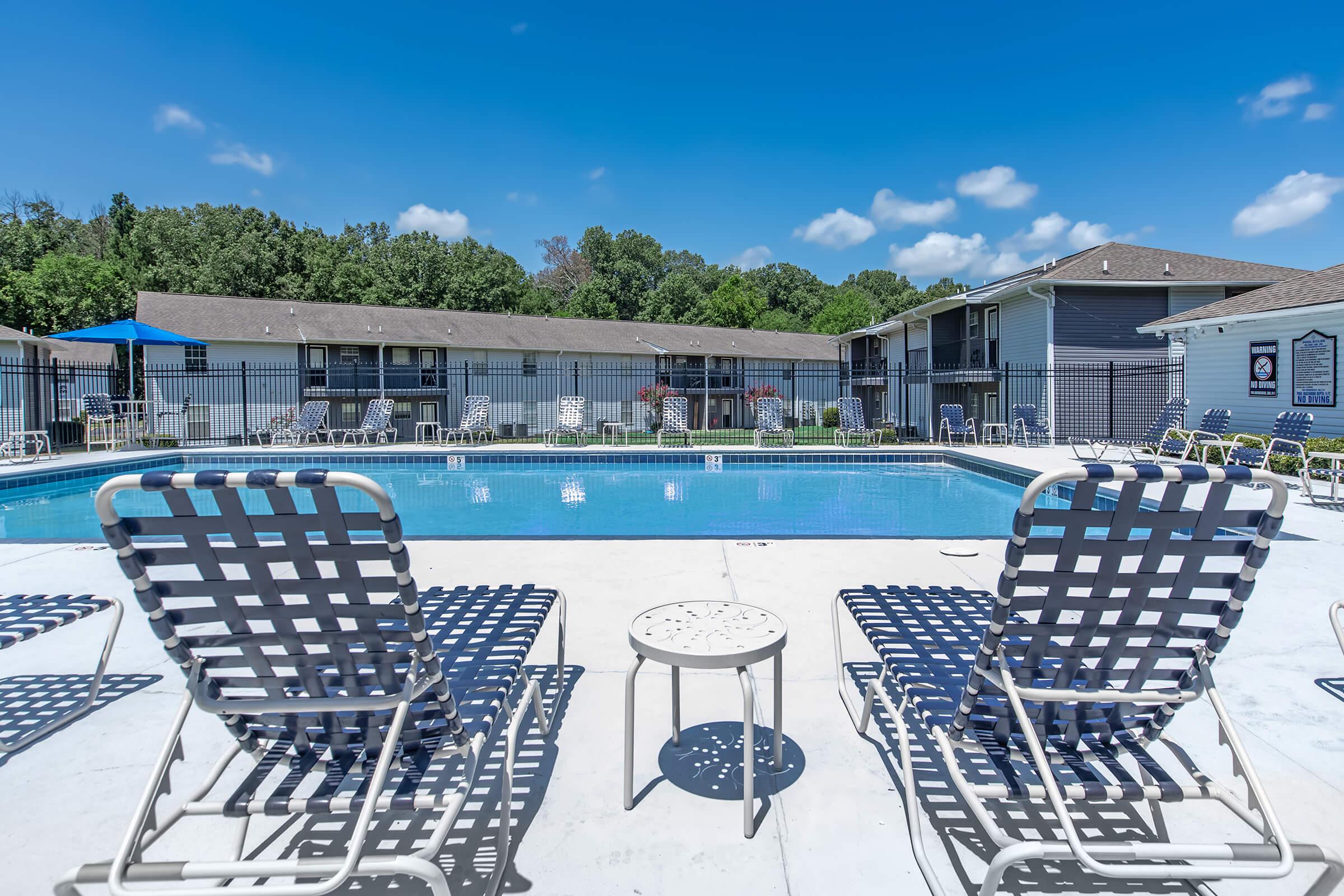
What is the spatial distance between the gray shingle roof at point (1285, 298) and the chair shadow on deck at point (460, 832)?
13.4 m

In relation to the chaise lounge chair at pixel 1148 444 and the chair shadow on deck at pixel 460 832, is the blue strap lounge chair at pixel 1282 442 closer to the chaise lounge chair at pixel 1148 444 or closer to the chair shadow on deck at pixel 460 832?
the chaise lounge chair at pixel 1148 444

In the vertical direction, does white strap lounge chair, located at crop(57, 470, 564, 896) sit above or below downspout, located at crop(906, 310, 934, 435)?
below

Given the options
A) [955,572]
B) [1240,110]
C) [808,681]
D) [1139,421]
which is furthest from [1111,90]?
[808,681]

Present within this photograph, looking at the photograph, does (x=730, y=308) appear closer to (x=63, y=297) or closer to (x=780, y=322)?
(x=780, y=322)

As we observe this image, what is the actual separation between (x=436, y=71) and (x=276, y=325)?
33.3 ft

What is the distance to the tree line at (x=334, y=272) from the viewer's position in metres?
28.1

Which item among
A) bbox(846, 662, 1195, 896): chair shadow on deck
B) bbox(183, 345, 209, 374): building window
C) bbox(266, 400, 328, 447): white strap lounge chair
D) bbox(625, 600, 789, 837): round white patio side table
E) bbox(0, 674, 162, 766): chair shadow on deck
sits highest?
bbox(183, 345, 209, 374): building window

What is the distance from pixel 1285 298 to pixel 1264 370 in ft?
4.70

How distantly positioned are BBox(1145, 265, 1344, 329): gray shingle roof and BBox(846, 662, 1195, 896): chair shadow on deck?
1230 centimetres

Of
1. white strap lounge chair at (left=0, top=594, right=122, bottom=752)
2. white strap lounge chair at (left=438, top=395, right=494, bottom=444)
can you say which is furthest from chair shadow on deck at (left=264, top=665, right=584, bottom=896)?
white strap lounge chair at (left=438, top=395, right=494, bottom=444)

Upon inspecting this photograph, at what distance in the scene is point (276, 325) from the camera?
23.2 meters

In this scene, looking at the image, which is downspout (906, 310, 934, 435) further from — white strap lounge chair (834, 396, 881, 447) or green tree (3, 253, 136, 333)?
green tree (3, 253, 136, 333)

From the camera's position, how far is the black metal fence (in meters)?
17.0

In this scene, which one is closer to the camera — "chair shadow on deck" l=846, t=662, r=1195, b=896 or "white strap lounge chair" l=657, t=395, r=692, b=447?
"chair shadow on deck" l=846, t=662, r=1195, b=896
